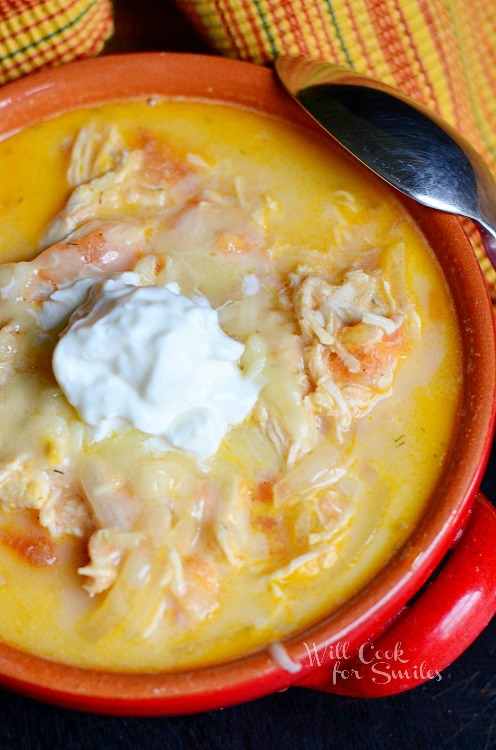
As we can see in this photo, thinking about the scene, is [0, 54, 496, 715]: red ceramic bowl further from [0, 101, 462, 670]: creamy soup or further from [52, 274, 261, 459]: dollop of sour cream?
[52, 274, 261, 459]: dollop of sour cream

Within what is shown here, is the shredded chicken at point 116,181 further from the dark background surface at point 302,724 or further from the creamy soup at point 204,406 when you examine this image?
the dark background surface at point 302,724

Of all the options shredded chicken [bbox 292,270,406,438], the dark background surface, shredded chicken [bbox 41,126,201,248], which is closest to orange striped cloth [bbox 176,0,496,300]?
shredded chicken [bbox 41,126,201,248]

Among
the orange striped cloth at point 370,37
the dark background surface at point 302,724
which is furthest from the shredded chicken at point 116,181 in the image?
the dark background surface at point 302,724

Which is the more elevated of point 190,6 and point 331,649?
point 190,6

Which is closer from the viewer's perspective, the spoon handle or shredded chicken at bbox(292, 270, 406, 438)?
shredded chicken at bbox(292, 270, 406, 438)

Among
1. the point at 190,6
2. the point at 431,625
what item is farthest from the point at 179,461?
the point at 190,6

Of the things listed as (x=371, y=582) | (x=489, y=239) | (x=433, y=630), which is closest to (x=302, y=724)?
(x=433, y=630)

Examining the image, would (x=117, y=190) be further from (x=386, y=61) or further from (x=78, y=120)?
(x=386, y=61)
